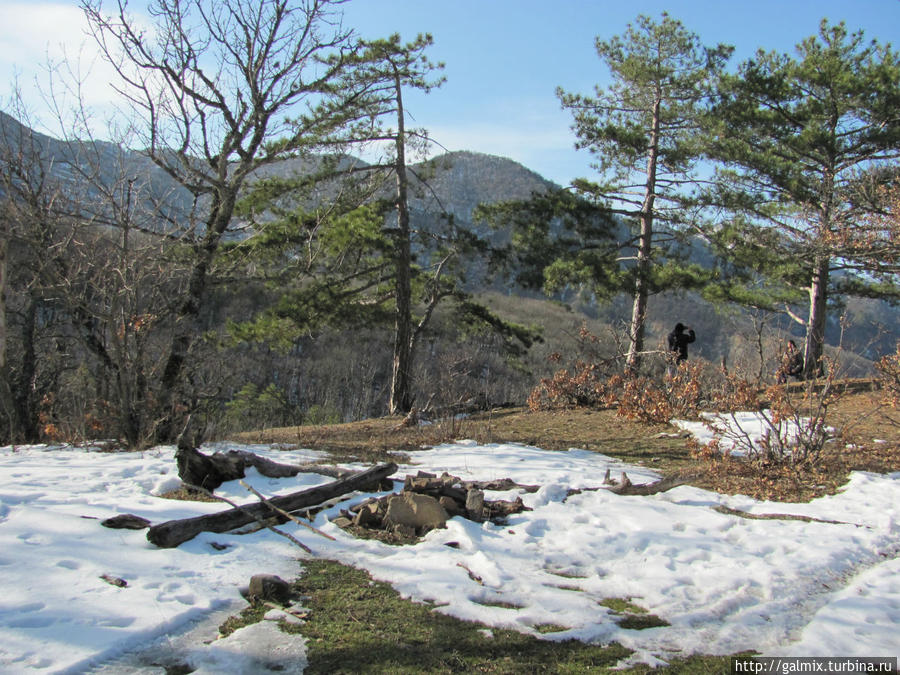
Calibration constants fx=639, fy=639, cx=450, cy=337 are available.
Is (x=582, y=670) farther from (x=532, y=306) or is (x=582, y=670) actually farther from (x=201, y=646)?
(x=532, y=306)

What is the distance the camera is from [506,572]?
4.16m

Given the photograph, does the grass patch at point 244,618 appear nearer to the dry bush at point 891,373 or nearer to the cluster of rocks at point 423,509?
the cluster of rocks at point 423,509

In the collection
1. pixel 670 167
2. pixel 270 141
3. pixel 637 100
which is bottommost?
pixel 270 141

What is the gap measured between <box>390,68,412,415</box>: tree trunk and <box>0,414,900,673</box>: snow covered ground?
9901mm

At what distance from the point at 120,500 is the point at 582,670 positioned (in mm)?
4073

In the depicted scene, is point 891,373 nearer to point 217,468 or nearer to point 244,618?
point 217,468

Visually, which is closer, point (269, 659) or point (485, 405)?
point (269, 659)

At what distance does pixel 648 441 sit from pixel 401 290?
782 cm

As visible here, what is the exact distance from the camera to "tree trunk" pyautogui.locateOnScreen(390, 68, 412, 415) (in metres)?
15.6

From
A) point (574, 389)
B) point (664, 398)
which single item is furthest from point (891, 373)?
point (574, 389)

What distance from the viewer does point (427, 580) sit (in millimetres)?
3961

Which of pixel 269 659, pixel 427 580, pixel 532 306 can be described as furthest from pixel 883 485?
pixel 532 306

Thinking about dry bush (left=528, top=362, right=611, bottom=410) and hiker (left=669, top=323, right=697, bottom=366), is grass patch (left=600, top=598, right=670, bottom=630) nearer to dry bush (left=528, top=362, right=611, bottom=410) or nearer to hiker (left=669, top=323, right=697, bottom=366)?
dry bush (left=528, top=362, right=611, bottom=410)

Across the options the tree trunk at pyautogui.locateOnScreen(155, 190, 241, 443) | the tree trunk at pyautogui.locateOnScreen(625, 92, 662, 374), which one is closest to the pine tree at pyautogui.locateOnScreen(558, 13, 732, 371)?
the tree trunk at pyautogui.locateOnScreen(625, 92, 662, 374)
